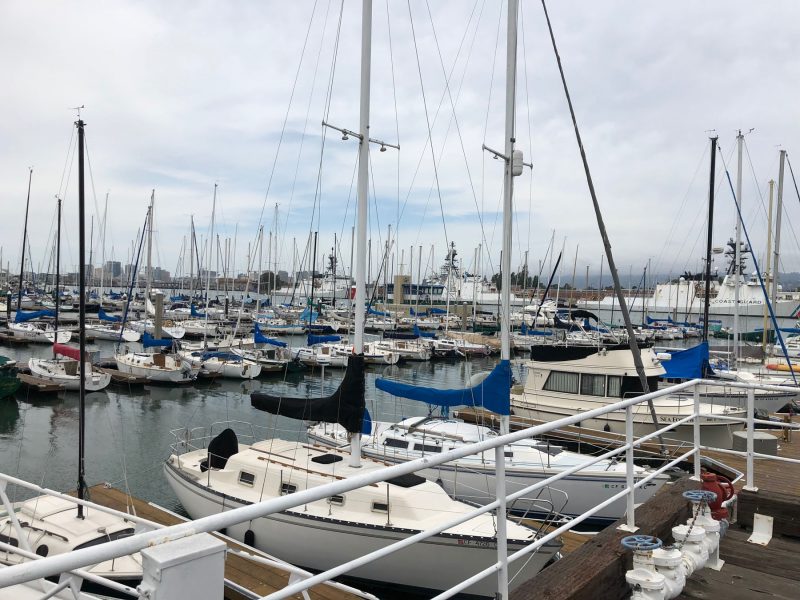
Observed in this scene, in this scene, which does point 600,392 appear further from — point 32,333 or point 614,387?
point 32,333

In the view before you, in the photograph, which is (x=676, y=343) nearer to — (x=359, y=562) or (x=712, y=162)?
(x=712, y=162)

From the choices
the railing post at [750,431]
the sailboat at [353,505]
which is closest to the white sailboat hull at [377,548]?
the sailboat at [353,505]

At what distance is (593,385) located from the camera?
58.1ft

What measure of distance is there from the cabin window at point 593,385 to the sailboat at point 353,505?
9.09 meters

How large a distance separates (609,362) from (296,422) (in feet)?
44.5

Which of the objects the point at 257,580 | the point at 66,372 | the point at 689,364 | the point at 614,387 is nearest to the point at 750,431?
the point at 257,580

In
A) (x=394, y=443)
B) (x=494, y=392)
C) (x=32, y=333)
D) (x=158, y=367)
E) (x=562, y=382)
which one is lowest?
(x=158, y=367)

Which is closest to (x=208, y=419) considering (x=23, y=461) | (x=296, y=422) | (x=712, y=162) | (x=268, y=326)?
(x=296, y=422)

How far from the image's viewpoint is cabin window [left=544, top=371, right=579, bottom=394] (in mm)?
18031

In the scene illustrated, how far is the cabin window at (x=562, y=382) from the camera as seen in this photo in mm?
18031

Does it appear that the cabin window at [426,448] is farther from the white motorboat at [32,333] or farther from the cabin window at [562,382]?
the white motorboat at [32,333]

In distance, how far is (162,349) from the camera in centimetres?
3741

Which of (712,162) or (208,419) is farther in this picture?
(208,419)

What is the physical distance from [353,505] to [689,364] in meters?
11.0
